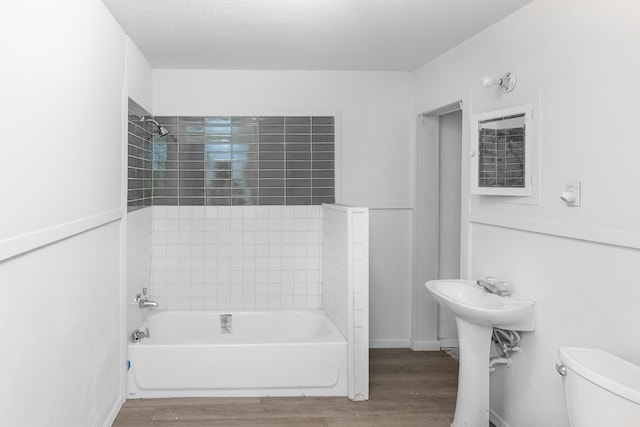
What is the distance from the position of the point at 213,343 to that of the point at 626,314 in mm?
2535

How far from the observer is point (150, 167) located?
495 centimetres

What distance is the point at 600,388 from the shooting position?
2102 millimetres

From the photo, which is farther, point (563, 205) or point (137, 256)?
point (137, 256)

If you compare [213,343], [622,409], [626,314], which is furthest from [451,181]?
[622,409]

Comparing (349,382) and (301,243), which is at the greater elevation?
(301,243)

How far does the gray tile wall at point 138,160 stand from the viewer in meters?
4.04

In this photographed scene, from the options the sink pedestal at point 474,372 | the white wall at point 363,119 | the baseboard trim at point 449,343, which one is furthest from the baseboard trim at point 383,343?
the sink pedestal at point 474,372

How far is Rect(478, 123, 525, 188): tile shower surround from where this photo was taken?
3.23 metres

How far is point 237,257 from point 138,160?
121 centimetres

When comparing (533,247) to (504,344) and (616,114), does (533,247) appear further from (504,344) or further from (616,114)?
Result: (616,114)

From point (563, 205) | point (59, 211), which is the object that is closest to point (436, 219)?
point (563, 205)

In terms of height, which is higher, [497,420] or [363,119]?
[363,119]

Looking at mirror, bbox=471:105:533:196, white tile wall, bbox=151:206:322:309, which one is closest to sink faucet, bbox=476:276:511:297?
mirror, bbox=471:105:533:196

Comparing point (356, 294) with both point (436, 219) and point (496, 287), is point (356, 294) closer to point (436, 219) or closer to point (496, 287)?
point (496, 287)
